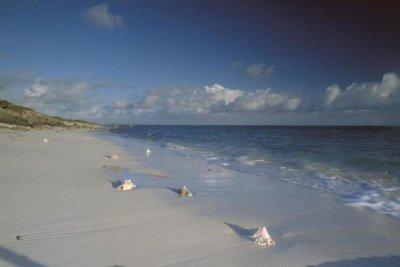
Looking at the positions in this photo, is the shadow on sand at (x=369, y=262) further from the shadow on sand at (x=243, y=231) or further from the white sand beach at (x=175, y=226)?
the shadow on sand at (x=243, y=231)

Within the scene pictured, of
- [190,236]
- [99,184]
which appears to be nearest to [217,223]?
[190,236]

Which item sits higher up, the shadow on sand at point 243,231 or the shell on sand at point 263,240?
the shell on sand at point 263,240

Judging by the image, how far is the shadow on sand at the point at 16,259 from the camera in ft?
13.3

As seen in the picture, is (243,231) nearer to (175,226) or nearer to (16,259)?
(175,226)

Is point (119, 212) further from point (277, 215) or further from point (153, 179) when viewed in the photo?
point (153, 179)

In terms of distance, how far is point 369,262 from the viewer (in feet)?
15.1

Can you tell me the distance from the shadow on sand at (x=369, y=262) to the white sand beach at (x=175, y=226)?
0.05ft

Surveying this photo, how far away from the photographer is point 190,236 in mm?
5344

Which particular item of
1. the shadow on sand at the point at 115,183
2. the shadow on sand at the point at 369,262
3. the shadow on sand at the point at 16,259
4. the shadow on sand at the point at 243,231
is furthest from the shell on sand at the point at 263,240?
the shadow on sand at the point at 115,183

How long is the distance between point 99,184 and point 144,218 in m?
3.41

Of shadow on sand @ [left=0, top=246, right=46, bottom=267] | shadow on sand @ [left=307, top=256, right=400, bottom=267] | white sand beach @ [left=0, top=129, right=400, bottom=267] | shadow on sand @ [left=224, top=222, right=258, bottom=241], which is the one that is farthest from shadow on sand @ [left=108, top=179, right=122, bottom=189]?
shadow on sand @ [left=307, top=256, right=400, bottom=267]

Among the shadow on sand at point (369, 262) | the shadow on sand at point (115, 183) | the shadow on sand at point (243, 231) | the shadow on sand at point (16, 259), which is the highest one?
the shadow on sand at point (115, 183)

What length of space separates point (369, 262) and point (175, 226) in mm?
3130

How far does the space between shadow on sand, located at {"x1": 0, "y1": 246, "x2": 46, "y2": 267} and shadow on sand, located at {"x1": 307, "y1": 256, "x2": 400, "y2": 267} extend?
382 cm
